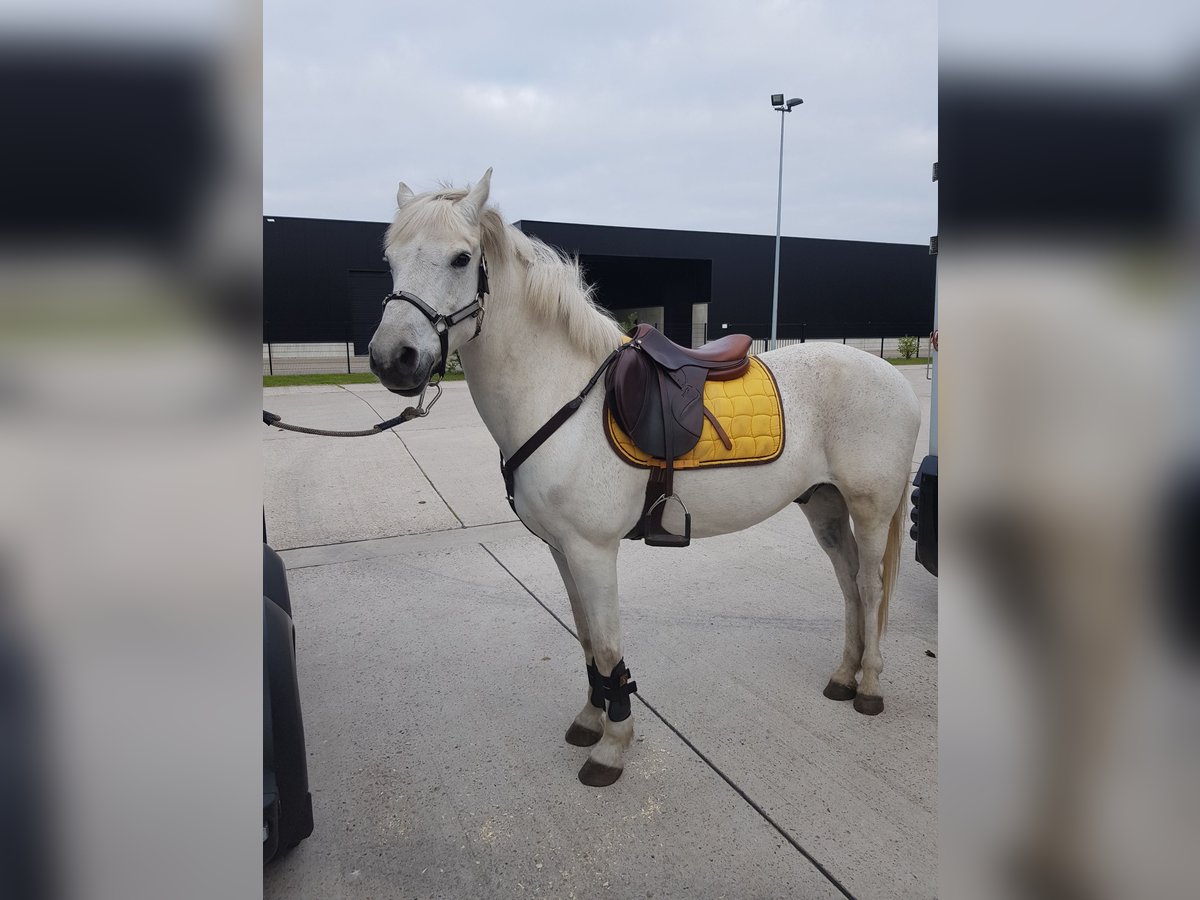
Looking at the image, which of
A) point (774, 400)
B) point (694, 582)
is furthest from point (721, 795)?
point (694, 582)

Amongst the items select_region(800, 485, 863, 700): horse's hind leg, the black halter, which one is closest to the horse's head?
the black halter

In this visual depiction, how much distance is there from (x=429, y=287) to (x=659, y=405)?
86cm

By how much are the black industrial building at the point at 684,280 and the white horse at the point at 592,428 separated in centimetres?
1900

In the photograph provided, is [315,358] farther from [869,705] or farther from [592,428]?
[869,705]

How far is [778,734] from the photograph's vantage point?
2576 millimetres

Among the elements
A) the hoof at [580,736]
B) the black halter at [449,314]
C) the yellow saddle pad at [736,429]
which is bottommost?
the hoof at [580,736]

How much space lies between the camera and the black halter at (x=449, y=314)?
1.90 m

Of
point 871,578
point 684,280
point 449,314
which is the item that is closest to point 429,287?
point 449,314

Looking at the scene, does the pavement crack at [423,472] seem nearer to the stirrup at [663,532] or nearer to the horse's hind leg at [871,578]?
the stirrup at [663,532]

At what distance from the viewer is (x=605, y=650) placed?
7.65 feet
